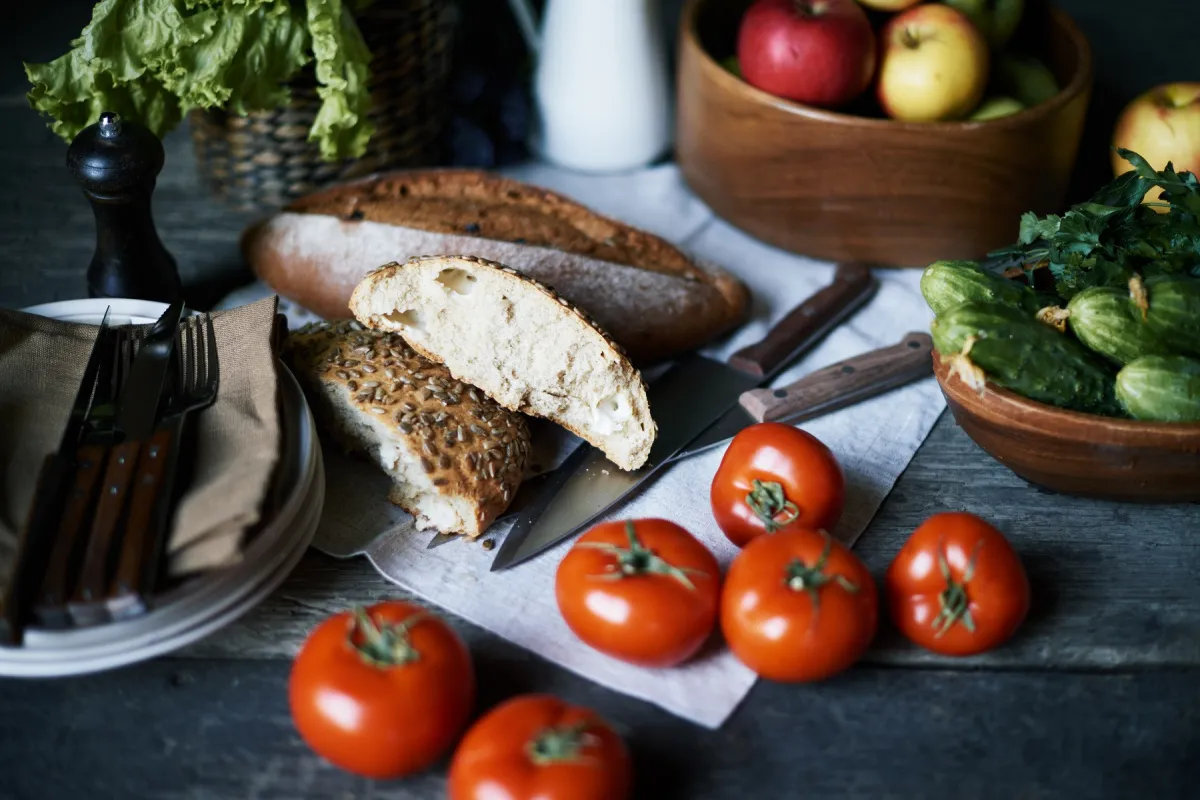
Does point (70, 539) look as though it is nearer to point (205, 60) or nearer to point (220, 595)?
point (220, 595)

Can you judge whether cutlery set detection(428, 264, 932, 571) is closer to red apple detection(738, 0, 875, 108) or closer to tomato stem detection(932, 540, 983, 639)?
red apple detection(738, 0, 875, 108)

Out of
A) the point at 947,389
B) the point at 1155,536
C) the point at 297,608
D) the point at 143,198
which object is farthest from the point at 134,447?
the point at 1155,536

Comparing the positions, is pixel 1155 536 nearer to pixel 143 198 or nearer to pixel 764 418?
pixel 764 418

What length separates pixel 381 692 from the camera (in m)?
1.08

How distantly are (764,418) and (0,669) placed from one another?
3.38 ft

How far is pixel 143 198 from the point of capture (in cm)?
162

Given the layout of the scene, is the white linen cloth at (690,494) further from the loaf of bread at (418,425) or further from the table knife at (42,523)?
the table knife at (42,523)

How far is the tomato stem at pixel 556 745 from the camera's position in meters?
1.03

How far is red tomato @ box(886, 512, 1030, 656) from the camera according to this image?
49.1 inches

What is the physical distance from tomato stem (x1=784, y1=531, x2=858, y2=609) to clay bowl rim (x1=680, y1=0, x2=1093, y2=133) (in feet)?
2.91

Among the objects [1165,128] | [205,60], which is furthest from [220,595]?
[1165,128]

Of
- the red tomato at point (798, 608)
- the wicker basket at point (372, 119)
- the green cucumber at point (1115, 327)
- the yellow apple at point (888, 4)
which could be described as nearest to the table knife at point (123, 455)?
the wicker basket at point (372, 119)

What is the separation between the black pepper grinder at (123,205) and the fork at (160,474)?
26 cm

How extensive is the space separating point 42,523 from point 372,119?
40.8 inches
